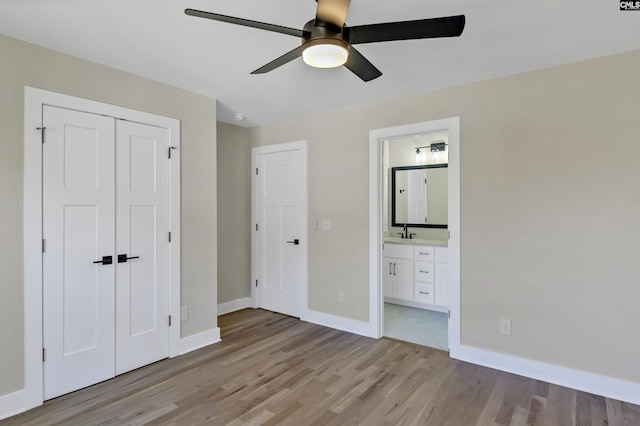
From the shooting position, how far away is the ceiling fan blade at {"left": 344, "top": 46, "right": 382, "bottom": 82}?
1.83 m

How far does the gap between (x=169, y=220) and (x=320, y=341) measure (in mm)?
1968

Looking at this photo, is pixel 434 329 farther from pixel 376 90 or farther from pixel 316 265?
pixel 376 90

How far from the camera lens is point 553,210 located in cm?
270

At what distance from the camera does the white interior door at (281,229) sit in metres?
4.26

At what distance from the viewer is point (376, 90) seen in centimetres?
325

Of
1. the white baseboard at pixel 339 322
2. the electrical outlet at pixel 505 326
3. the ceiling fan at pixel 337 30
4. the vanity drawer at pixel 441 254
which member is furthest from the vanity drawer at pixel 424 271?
the ceiling fan at pixel 337 30

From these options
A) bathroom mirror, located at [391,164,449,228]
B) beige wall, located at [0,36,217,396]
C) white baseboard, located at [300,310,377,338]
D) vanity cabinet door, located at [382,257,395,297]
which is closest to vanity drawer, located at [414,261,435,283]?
vanity cabinet door, located at [382,257,395,297]

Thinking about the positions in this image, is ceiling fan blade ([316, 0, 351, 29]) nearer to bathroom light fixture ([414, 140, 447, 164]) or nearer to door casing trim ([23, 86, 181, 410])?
door casing trim ([23, 86, 181, 410])

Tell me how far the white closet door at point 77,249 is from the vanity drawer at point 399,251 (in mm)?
3396

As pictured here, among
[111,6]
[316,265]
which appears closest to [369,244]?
[316,265]

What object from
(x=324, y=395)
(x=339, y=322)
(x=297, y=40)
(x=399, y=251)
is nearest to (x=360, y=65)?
(x=297, y=40)

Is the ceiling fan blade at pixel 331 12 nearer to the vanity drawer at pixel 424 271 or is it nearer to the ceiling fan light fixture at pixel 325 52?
the ceiling fan light fixture at pixel 325 52

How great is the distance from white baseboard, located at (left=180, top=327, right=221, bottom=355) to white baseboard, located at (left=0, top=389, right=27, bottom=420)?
1.17 m

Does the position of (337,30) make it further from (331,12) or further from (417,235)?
(417,235)
